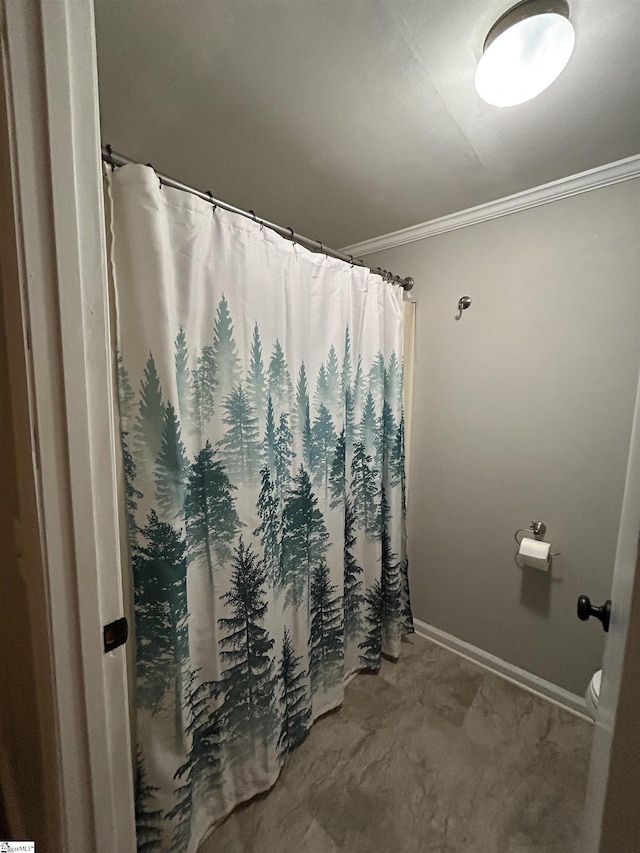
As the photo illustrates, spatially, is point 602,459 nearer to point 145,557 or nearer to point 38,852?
point 145,557

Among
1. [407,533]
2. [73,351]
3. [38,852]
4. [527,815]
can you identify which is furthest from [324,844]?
[73,351]

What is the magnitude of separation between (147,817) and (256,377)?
130cm

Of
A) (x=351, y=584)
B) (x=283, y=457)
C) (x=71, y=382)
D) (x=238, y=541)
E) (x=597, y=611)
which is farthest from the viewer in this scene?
(x=351, y=584)

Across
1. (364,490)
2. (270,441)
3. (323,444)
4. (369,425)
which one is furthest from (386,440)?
(270,441)

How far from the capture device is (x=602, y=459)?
1396mm

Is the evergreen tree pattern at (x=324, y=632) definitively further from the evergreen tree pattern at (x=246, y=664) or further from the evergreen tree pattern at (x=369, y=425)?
the evergreen tree pattern at (x=369, y=425)

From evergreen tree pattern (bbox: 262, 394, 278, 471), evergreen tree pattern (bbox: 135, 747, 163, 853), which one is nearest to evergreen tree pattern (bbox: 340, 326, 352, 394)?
evergreen tree pattern (bbox: 262, 394, 278, 471)

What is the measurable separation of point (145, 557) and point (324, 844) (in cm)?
111

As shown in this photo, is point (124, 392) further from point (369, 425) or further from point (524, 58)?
point (524, 58)

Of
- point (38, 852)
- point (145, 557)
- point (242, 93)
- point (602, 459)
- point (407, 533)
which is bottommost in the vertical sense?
point (38, 852)

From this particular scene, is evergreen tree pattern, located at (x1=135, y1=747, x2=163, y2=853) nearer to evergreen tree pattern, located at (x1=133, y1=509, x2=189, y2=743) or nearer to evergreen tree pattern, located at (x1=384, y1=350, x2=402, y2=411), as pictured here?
evergreen tree pattern, located at (x1=133, y1=509, x2=189, y2=743)

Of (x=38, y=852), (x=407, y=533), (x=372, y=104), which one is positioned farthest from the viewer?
(x=407, y=533)

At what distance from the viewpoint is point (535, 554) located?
4.86 feet

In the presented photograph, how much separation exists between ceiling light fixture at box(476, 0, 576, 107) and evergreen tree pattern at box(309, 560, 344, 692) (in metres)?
1.61
